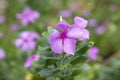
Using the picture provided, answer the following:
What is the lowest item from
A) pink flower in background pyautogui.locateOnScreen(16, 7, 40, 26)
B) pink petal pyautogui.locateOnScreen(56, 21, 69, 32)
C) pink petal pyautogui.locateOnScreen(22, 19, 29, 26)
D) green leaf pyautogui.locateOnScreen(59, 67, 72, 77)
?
green leaf pyautogui.locateOnScreen(59, 67, 72, 77)

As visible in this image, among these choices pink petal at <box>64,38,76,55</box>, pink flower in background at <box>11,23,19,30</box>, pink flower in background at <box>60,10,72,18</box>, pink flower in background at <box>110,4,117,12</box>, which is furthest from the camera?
pink flower in background at <box>110,4,117,12</box>

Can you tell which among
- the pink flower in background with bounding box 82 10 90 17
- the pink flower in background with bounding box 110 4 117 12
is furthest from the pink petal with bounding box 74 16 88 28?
the pink flower in background with bounding box 110 4 117 12

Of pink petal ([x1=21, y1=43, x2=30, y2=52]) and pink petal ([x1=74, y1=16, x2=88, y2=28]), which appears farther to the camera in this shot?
pink petal ([x1=21, y1=43, x2=30, y2=52])

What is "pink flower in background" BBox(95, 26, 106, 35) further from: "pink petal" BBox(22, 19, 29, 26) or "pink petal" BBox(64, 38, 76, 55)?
"pink petal" BBox(64, 38, 76, 55)

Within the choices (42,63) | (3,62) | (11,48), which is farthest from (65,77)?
(11,48)

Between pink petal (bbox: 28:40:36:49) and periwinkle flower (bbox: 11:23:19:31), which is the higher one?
pink petal (bbox: 28:40:36:49)

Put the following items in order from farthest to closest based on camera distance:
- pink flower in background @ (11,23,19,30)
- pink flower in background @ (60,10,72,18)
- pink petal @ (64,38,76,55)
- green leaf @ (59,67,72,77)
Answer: pink flower in background @ (60,10,72,18) → pink flower in background @ (11,23,19,30) → green leaf @ (59,67,72,77) → pink petal @ (64,38,76,55)

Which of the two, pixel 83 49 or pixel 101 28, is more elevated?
pixel 83 49

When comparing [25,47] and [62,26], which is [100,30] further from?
[62,26]

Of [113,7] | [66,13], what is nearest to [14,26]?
[66,13]
